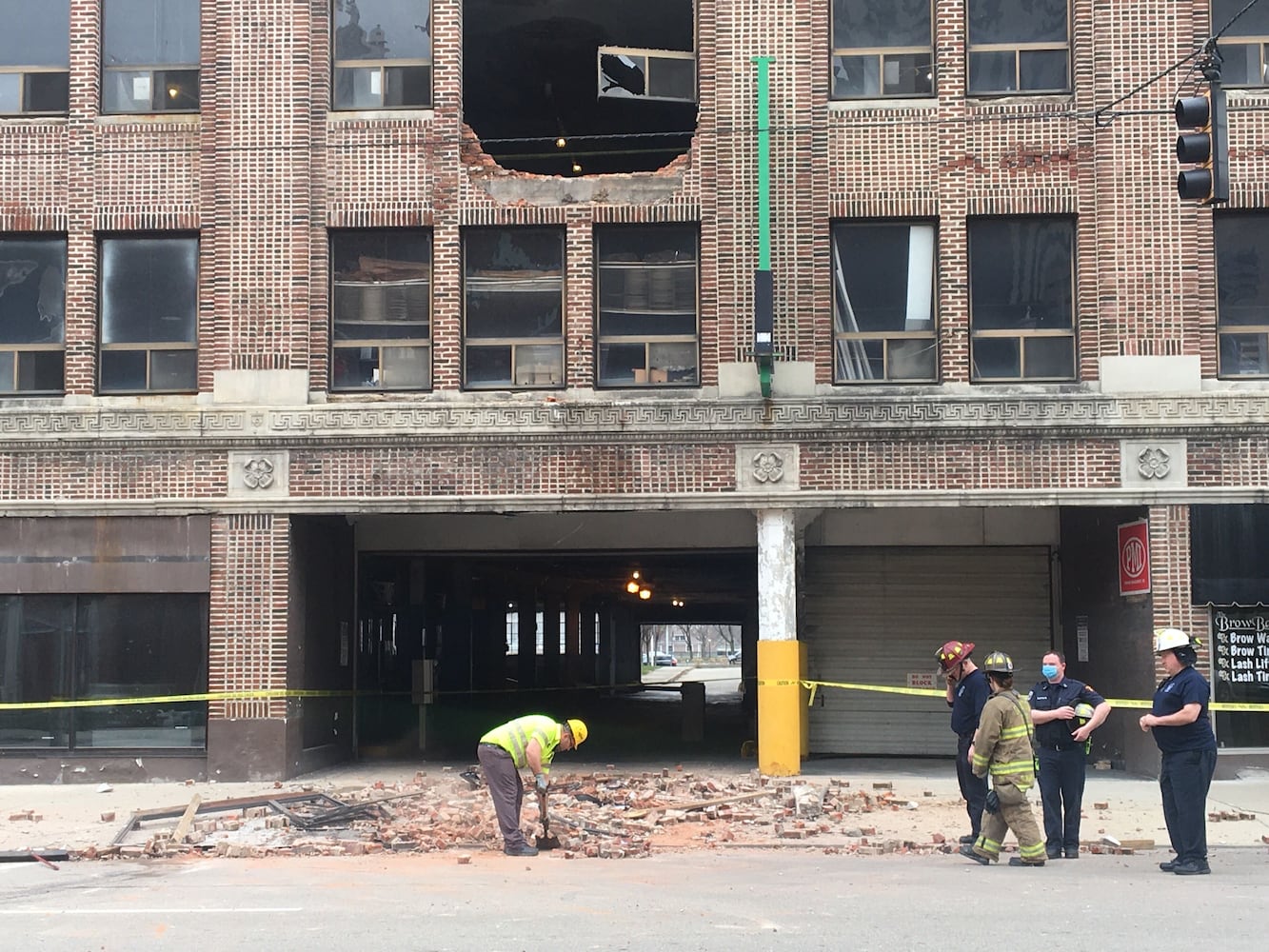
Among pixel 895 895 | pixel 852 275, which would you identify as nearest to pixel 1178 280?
pixel 852 275

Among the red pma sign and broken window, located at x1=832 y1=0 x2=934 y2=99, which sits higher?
broken window, located at x1=832 y1=0 x2=934 y2=99

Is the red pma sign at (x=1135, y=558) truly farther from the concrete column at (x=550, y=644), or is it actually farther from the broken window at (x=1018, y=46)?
the concrete column at (x=550, y=644)

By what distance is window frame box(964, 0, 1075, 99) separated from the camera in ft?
60.2

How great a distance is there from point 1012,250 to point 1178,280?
6.47 ft

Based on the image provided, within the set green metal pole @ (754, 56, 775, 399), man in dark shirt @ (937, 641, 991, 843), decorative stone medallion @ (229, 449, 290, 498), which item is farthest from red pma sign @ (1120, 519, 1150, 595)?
decorative stone medallion @ (229, 449, 290, 498)

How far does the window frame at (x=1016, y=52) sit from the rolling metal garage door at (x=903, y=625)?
6370 mm

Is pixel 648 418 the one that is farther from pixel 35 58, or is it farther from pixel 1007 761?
pixel 35 58

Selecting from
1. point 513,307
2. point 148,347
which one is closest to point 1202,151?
point 513,307

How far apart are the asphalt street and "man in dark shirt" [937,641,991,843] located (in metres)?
0.51

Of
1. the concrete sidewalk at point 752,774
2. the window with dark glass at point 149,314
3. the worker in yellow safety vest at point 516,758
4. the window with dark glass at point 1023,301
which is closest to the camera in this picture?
the worker in yellow safety vest at point 516,758

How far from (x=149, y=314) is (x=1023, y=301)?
35.9ft

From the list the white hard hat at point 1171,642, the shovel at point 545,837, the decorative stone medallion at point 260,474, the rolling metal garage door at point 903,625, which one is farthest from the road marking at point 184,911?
the rolling metal garage door at point 903,625

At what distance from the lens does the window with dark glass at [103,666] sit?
718 inches

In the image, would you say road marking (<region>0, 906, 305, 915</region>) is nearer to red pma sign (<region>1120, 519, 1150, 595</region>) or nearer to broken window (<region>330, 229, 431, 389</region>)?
Answer: broken window (<region>330, 229, 431, 389</region>)
